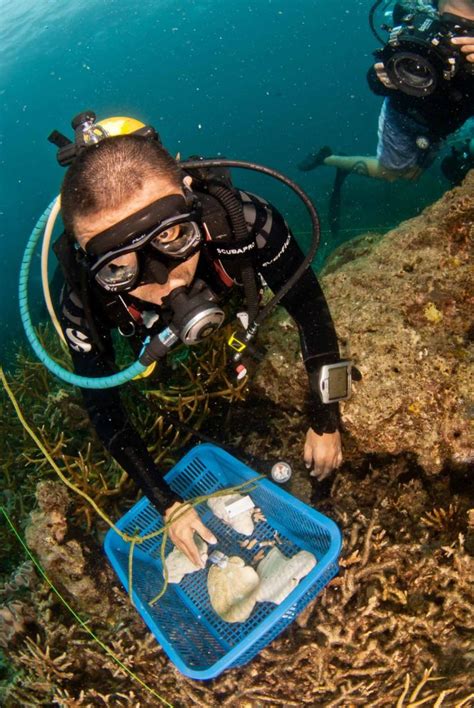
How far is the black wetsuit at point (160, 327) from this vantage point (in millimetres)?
3014

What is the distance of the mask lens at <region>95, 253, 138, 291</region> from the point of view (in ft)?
7.78

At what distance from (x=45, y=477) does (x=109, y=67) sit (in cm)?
8408

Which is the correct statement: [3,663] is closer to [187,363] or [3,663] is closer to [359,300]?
[187,363]

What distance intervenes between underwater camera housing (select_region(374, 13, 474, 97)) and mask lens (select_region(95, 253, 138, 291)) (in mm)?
5410

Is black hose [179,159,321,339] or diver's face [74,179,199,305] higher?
diver's face [74,179,199,305]

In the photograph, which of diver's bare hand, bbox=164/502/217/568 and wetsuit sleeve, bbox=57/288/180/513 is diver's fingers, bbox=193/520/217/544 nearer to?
diver's bare hand, bbox=164/502/217/568

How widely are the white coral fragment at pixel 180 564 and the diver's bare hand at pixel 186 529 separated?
21 cm

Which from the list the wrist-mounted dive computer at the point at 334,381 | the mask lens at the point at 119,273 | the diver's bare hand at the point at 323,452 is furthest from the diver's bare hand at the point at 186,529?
the mask lens at the point at 119,273

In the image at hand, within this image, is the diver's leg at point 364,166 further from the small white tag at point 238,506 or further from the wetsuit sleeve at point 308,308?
the small white tag at point 238,506

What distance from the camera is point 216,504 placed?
3.69m

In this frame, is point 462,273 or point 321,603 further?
point 462,273

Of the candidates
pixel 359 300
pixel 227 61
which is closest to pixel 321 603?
pixel 359 300

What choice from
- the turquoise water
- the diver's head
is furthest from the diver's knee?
the diver's head

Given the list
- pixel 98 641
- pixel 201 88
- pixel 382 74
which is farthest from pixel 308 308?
pixel 201 88
